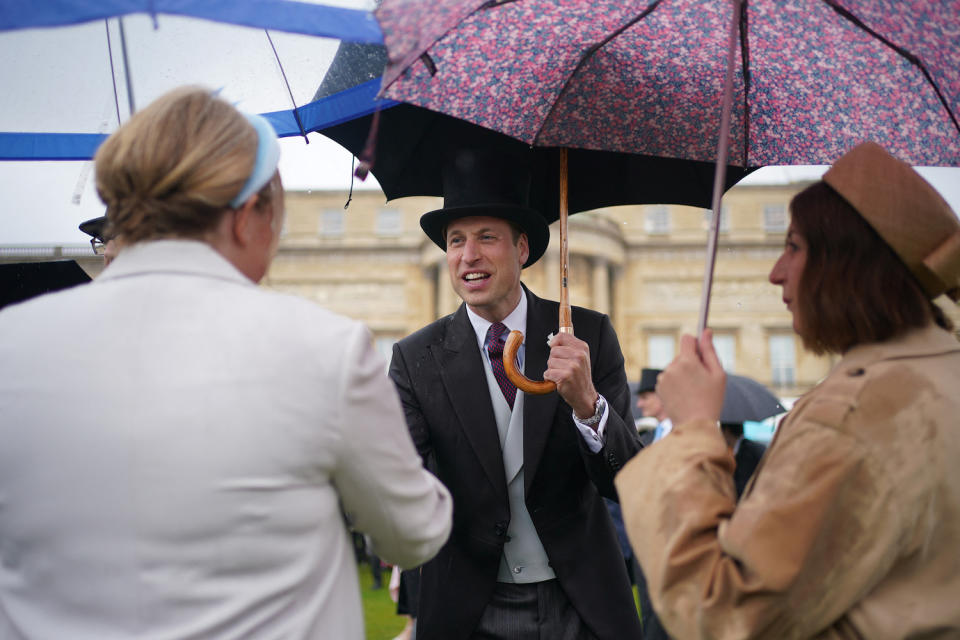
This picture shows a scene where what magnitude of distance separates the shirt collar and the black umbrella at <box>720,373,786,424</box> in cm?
338

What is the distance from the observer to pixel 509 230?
315cm

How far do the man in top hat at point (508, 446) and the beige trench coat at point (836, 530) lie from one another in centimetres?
93

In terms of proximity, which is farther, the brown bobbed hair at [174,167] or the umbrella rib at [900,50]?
the umbrella rib at [900,50]

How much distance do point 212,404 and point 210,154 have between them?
44 centimetres

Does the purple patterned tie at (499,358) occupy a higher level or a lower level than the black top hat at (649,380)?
higher

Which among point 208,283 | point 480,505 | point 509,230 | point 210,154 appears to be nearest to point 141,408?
point 208,283

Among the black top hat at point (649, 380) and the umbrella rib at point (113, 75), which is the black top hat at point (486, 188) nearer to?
the umbrella rib at point (113, 75)

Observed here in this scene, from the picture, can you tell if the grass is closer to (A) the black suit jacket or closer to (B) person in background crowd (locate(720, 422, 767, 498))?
(B) person in background crowd (locate(720, 422, 767, 498))

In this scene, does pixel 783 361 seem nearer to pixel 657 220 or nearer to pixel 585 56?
pixel 657 220

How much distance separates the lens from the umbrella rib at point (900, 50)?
2.33m

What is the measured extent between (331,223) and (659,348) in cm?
1669

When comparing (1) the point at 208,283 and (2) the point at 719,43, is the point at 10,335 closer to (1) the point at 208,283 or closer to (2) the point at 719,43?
(1) the point at 208,283

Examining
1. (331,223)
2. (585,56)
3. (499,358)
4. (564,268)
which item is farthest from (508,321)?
(331,223)

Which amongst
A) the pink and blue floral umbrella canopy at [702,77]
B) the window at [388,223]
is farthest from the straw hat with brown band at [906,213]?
the window at [388,223]
